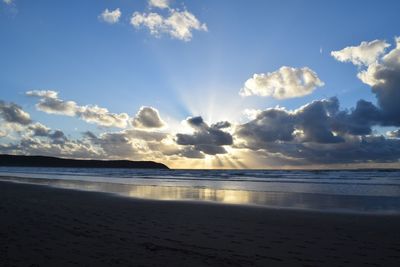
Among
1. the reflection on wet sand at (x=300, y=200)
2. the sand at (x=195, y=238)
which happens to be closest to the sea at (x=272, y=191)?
the reflection on wet sand at (x=300, y=200)

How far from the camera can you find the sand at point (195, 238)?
7867 millimetres

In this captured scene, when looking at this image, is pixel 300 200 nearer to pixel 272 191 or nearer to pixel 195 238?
pixel 272 191

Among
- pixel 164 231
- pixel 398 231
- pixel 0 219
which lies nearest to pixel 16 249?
pixel 164 231

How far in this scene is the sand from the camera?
310 inches

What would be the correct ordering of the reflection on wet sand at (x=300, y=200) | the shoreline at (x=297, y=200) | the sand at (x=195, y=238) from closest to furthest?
1. the sand at (x=195, y=238)
2. the shoreline at (x=297, y=200)
3. the reflection on wet sand at (x=300, y=200)

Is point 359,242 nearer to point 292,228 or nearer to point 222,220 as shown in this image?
point 292,228

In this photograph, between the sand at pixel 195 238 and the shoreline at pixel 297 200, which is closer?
the sand at pixel 195 238

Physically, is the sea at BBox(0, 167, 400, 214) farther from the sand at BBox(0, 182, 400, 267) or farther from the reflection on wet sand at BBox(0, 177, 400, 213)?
the sand at BBox(0, 182, 400, 267)

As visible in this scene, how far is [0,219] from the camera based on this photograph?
12.7 m

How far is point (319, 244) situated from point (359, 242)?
1316mm

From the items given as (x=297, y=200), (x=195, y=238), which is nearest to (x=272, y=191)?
(x=297, y=200)

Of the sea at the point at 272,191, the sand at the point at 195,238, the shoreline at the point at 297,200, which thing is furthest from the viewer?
the sea at the point at 272,191

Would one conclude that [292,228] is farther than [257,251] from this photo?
Yes

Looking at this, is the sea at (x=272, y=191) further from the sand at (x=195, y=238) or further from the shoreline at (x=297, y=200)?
the sand at (x=195, y=238)
